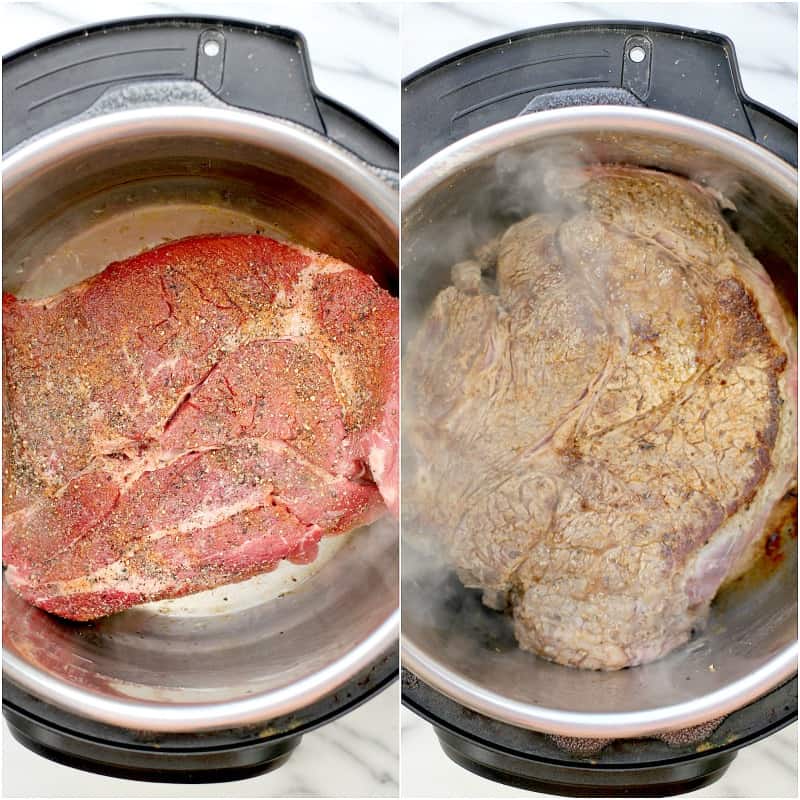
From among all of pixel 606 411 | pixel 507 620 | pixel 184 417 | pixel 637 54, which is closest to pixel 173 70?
pixel 184 417

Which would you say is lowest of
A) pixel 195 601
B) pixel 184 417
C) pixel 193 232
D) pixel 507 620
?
pixel 195 601

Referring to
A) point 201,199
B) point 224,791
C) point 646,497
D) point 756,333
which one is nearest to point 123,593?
point 224,791

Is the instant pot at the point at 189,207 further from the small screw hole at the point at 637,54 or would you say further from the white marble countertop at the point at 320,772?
the small screw hole at the point at 637,54

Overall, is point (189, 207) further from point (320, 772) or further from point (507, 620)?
point (320, 772)

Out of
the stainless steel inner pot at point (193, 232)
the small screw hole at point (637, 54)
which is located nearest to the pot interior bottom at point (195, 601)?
the stainless steel inner pot at point (193, 232)

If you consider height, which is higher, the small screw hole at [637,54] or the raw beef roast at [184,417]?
the small screw hole at [637,54]

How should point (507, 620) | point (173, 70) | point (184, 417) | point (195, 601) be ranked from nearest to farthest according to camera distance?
Result: point (173, 70), point (184, 417), point (507, 620), point (195, 601)

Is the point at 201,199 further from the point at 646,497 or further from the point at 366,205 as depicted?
the point at 646,497
